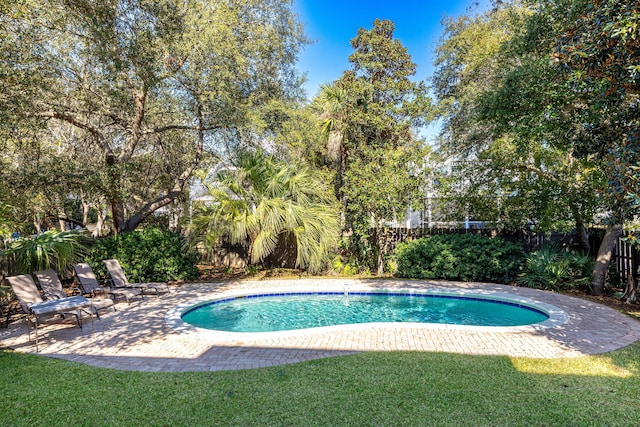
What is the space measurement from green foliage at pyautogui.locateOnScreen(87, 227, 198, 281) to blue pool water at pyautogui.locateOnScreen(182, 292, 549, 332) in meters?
2.97

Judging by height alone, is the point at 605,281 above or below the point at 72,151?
below

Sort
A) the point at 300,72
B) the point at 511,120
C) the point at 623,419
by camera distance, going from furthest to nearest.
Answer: the point at 300,72 < the point at 511,120 < the point at 623,419

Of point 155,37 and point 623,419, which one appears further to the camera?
point 155,37

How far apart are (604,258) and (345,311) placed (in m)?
6.98

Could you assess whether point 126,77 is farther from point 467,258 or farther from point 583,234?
point 583,234

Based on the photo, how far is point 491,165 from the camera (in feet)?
36.7

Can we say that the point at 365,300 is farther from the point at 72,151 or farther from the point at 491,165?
the point at 72,151

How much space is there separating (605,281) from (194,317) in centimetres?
1070

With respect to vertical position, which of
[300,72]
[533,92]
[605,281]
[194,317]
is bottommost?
[194,317]

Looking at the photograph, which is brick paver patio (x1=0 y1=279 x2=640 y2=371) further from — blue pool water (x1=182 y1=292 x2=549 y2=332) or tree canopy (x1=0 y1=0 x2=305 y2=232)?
tree canopy (x1=0 y1=0 x2=305 y2=232)

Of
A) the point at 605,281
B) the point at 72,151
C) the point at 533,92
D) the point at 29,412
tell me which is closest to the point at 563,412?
the point at 29,412

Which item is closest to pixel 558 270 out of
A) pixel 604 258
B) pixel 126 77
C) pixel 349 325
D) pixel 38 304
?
pixel 604 258

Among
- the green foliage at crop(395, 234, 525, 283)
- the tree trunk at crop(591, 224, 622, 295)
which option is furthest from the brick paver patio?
the green foliage at crop(395, 234, 525, 283)

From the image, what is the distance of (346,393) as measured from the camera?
161 inches
